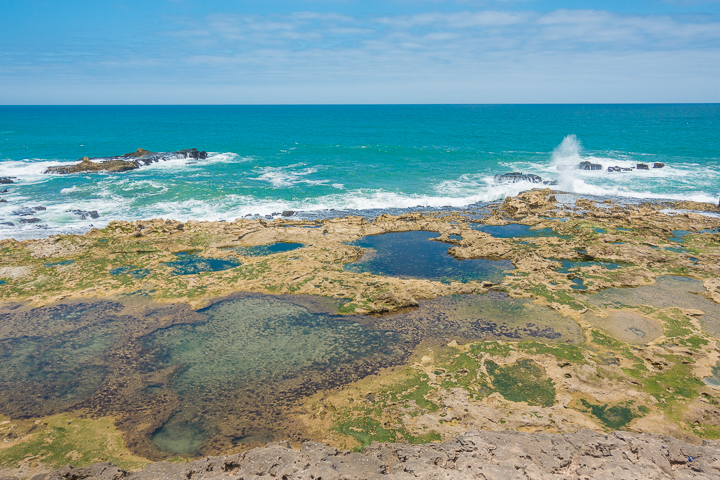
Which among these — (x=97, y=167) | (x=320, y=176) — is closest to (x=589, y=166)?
(x=320, y=176)

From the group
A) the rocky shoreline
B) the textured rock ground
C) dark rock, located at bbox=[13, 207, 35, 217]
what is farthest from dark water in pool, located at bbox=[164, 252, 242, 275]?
dark rock, located at bbox=[13, 207, 35, 217]

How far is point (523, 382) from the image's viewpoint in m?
11.7

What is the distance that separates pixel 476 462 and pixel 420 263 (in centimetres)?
1285

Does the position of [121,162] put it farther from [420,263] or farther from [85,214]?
[420,263]

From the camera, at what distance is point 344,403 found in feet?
36.4

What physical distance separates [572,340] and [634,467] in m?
6.13

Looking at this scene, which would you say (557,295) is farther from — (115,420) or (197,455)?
(115,420)

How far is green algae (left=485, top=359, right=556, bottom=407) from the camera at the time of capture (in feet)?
36.3

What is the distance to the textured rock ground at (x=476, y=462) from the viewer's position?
798 cm

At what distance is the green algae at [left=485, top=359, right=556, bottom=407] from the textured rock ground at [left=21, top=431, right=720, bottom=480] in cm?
187

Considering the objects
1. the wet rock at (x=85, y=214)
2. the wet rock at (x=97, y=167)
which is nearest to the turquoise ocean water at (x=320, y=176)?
the wet rock at (x=85, y=214)

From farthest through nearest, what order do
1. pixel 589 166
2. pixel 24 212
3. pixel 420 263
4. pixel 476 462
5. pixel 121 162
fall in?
pixel 121 162
pixel 589 166
pixel 24 212
pixel 420 263
pixel 476 462

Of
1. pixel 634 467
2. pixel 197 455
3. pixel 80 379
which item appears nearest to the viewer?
pixel 634 467

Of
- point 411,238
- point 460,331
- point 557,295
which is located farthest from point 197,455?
point 411,238
